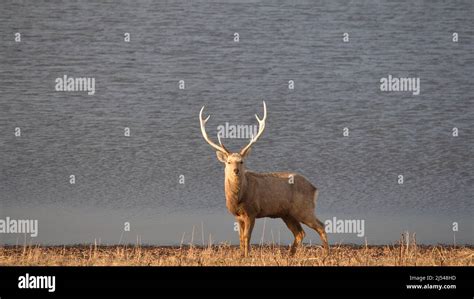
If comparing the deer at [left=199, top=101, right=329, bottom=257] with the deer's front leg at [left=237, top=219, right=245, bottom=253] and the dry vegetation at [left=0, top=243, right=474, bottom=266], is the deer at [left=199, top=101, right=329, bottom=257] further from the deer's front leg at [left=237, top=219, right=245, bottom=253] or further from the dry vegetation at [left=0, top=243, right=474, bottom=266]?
the dry vegetation at [left=0, top=243, right=474, bottom=266]

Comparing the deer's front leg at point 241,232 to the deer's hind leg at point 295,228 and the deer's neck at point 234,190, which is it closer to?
the deer's neck at point 234,190

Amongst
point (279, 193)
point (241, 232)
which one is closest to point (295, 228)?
point (279, 193)

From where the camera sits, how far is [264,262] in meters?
9.55

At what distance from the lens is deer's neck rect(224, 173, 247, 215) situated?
11.3 metres

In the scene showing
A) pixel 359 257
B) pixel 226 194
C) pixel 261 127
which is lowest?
pixel 359 257

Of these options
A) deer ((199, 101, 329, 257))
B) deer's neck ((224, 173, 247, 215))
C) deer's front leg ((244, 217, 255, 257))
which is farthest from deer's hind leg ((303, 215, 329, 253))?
deer's neck ((224, 173, 247, 215))

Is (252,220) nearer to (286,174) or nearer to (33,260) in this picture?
(286,174)

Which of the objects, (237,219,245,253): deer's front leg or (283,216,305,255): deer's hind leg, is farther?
(283,216,305,255): deer's hind leg

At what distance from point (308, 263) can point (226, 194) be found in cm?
205

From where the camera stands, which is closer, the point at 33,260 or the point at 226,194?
the point at 33,260

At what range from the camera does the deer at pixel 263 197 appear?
37.1 ft
